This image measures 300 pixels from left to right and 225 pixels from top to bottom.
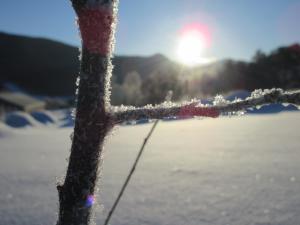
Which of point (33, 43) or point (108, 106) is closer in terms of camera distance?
point (108, 106)

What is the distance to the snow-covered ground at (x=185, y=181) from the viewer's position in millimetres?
3020

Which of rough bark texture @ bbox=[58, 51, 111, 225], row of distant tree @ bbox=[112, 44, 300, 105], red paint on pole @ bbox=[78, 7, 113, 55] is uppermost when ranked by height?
row of distant tree @ bbox=[112, 44, 300, 105]

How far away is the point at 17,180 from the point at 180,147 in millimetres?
2559

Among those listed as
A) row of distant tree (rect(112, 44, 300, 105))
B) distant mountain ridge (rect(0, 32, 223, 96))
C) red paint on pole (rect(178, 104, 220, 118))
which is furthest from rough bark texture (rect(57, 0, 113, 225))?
distant mountain ridge (rect(0, 32, 223, 96))

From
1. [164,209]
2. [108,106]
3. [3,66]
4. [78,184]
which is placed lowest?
[164,209]

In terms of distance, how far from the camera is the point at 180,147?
20.5 feet

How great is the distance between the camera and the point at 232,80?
21.9 meters

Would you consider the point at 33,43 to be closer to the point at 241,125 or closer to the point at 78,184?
the point at 241,125

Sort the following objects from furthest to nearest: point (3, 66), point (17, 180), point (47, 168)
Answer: point (3, 66)
point (47, 168)
point (17, 180)

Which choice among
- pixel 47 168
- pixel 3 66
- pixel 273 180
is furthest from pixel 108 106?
pixel 3 66

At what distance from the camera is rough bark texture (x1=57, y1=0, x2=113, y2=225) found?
2.28ft

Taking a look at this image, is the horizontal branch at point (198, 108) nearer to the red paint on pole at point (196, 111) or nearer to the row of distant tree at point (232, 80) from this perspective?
the red paint on pole at point (196, 111)

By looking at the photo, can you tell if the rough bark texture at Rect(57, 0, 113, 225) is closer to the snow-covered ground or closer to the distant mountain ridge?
the snow-covered ground

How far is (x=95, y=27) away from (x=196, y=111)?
7.9 inches
